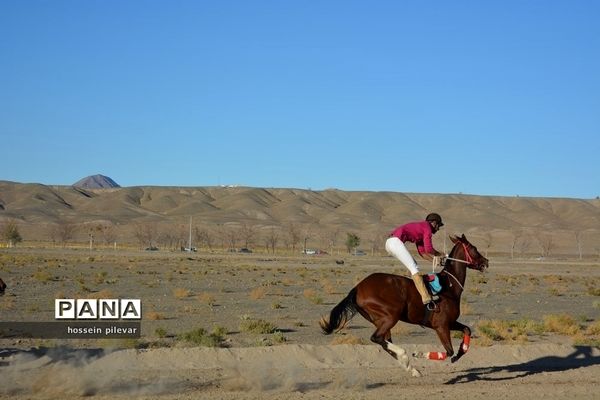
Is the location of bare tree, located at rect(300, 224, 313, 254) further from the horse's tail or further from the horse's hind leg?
the horse's hind leg

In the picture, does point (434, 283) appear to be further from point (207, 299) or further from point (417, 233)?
point (207, 299)

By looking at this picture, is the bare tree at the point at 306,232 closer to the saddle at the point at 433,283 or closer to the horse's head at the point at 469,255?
the horse's head at the point at 469,255

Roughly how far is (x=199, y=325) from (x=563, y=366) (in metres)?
10.9

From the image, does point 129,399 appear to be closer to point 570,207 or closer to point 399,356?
point 399,356

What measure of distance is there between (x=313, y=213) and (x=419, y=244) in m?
168

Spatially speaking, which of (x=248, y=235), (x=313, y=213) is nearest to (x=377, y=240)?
(x=248, y=235)

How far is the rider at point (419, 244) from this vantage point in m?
13.2

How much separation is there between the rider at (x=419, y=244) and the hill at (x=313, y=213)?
12929cm

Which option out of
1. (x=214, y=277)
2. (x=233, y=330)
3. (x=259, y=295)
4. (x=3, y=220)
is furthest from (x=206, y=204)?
(x=233, y=330)

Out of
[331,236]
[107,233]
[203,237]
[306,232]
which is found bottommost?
[203,237]

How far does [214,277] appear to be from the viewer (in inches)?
1941

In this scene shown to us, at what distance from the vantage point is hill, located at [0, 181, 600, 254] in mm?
157500

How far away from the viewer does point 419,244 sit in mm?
13727

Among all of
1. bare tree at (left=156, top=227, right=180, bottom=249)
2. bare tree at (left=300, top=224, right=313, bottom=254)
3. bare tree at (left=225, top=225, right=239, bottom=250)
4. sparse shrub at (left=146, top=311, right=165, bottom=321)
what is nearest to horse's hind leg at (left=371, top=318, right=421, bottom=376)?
sparse shrub at (left=146, top=311, right=165, bottom=321)
